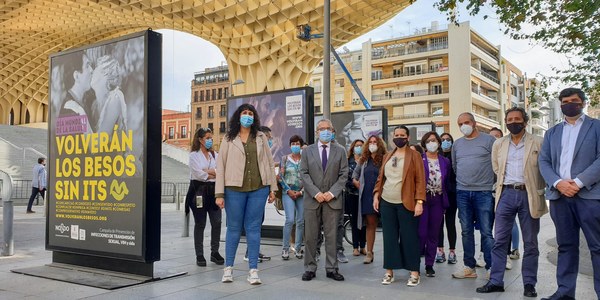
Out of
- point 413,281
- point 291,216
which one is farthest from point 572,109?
point 291,216

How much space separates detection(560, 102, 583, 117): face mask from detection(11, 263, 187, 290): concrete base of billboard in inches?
173

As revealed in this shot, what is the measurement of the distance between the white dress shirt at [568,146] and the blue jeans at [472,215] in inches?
51.1

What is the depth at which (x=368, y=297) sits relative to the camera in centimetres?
469

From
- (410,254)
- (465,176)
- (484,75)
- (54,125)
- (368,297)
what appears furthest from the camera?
(484,75)

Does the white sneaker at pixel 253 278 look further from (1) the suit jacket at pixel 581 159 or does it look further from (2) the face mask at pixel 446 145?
(2) the face mask at pixel 446 145

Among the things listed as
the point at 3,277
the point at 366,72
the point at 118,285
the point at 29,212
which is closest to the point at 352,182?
the point at 118,285

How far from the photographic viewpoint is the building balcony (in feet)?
177

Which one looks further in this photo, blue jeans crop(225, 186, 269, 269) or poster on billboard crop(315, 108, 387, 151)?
poster on billboard crop(315, 108, 387, 151)

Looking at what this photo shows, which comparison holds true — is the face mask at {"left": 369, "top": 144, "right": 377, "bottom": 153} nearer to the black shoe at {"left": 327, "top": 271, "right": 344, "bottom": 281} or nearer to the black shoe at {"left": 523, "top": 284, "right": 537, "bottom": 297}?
the black shoe at {"left": 327, "top": 271, "right": 344, "bottom": 281}

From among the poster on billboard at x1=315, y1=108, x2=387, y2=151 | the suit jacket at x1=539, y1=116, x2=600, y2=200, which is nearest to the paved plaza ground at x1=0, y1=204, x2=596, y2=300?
the suit jacket at x1=539, y1=116, x2=600, y2=200

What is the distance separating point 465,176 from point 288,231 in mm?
2742

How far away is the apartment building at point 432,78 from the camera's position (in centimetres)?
5203

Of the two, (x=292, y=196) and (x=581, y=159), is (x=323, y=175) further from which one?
(x=581, y=159)

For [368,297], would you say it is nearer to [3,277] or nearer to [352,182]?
[352,182]
